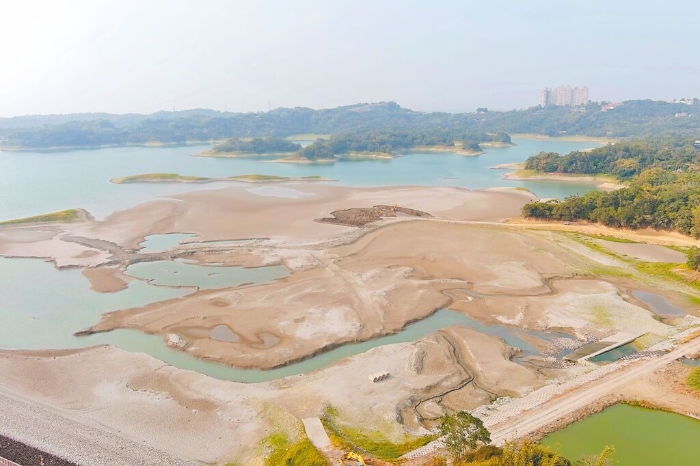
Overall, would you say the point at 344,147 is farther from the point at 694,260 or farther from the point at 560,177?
the point at 694,260

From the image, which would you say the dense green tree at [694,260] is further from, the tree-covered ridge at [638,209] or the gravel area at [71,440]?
the gravel area at [71,440]

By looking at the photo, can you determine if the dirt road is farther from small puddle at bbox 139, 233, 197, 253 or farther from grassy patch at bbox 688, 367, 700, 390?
small puddle at bbox 139, 233, 197, 253

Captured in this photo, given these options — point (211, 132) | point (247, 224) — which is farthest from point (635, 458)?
point (211, 132)

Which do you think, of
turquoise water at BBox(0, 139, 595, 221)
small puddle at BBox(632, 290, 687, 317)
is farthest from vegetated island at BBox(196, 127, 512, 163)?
small puddle at BBox(632, 290, 687, 317)

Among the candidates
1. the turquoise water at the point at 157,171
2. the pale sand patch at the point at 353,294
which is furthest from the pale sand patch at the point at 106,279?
the turquoise water at the point at 157,171

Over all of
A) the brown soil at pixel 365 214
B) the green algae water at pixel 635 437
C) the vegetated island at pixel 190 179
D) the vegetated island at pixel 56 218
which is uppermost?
the vegetated island at pixel 190 179

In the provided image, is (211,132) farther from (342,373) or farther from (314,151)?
(342,373)
